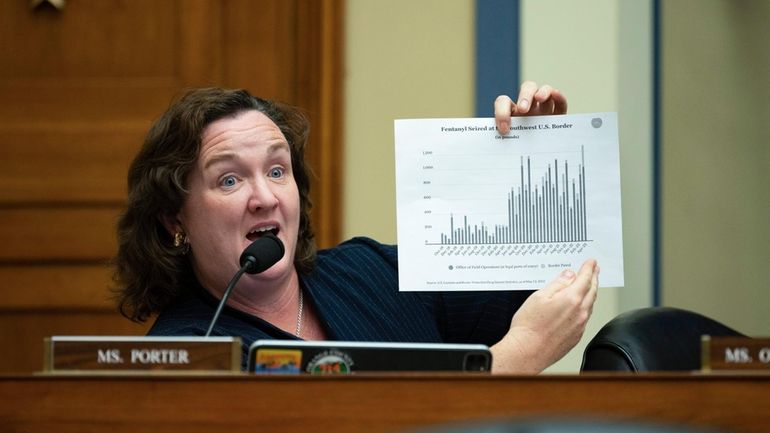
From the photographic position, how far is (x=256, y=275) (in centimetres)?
207

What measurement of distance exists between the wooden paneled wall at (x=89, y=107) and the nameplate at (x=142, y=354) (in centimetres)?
197

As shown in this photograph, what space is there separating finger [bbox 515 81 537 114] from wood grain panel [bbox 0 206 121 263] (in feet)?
5.49

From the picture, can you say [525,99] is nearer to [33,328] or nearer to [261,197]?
[261,197]

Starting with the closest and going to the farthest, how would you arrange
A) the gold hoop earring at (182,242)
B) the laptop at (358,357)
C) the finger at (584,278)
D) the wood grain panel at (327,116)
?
the laptop at (358,357) < the finger at (584,278) < the gold hoop earring at (182,242) < the wood grain panel at (327,116)

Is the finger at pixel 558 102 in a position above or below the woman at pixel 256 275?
above

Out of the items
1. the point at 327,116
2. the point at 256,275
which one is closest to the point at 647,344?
the point at 256,275

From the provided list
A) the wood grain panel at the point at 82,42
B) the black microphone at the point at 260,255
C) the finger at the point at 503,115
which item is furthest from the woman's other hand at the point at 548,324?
the wood grain panel at the point at 82,42

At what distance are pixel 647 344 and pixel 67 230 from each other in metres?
2.03

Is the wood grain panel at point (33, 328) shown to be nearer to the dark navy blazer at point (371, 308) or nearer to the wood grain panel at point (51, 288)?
the wood grain panel at point (51, 288)

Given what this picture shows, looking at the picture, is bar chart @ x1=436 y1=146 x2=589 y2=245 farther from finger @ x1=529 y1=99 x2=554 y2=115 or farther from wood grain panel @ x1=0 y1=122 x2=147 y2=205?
wood grain panel @ x1=0 y1=122 x2=147 y2=205

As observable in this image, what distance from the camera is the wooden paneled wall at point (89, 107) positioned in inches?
131

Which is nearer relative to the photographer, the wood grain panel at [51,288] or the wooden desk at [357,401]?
the wooden desk at [357,401]

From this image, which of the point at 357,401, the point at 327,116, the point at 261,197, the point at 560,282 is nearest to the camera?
the point at 357,401

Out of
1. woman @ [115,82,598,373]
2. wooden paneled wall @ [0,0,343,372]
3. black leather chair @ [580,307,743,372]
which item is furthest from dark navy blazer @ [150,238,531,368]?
wooden paneled wall @ [0,0,343,372]
